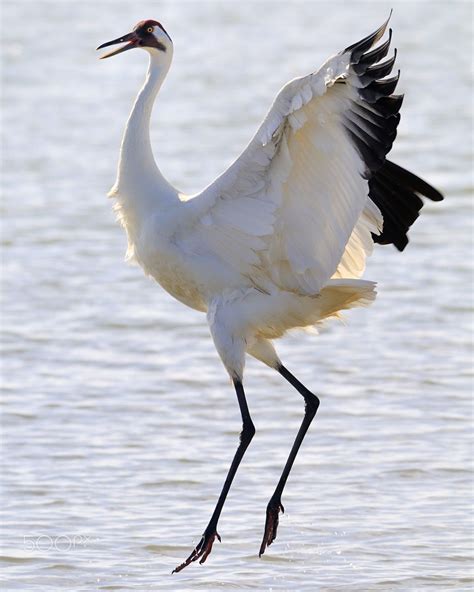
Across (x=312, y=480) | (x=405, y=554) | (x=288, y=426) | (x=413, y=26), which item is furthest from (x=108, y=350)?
(x=413, y=26)

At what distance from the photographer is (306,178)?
24.7 feet

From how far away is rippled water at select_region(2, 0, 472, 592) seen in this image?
848 cm

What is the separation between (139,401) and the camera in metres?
11.0

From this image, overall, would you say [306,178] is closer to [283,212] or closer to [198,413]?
[283,212]

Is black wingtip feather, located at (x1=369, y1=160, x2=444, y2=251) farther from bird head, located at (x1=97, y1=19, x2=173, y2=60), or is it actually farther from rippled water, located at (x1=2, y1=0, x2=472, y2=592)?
rippled water, located at (x1=2, y1=0, x2=472, y2=592)

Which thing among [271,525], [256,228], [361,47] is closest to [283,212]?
[256,228]

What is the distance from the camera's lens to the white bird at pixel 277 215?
284 inches

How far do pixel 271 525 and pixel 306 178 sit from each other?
1.89 metres

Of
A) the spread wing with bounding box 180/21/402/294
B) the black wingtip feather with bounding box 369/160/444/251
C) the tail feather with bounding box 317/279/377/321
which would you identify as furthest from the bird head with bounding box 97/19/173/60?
the tail feather with bounding box 317/279/377/321

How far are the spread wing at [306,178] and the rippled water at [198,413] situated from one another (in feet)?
5.52

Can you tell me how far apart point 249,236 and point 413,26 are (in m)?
23.8

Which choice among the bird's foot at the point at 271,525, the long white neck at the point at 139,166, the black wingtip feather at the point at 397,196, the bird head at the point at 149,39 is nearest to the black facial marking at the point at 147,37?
the bird head at the point at 149,39

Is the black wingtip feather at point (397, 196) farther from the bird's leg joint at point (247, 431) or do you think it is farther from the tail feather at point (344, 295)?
the bird's leg joint at point (247, 431)

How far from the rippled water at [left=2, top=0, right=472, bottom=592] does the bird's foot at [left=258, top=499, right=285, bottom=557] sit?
0.86ft
